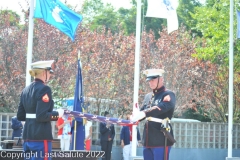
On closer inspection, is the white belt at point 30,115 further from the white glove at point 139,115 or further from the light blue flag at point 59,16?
the light blue flag at point 59,16

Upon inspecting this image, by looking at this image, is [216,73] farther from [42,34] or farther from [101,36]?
[42,34]

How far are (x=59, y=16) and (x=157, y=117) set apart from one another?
6.02 metres

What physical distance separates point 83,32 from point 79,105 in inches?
397

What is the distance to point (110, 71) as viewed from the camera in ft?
84.7

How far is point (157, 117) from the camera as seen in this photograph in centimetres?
1040

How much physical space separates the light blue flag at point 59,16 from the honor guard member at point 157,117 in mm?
5415

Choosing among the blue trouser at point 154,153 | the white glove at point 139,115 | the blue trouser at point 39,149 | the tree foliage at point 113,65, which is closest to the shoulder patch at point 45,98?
the blue trouser at point 39,149

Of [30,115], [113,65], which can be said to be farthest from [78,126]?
[30,115]

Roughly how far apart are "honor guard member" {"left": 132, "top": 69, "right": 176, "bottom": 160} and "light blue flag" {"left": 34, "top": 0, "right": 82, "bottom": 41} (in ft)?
17.8

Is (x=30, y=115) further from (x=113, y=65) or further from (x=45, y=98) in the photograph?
(x=113, y=65)

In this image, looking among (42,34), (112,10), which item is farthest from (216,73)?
(112,10)

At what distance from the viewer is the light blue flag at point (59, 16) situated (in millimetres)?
15469

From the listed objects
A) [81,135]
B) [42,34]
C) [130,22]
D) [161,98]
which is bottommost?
[81,135]

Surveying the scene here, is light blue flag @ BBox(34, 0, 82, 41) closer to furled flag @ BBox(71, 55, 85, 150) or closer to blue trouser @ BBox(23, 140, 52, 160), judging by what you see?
furled flag @ BBox(71, 55, 85, 150)
